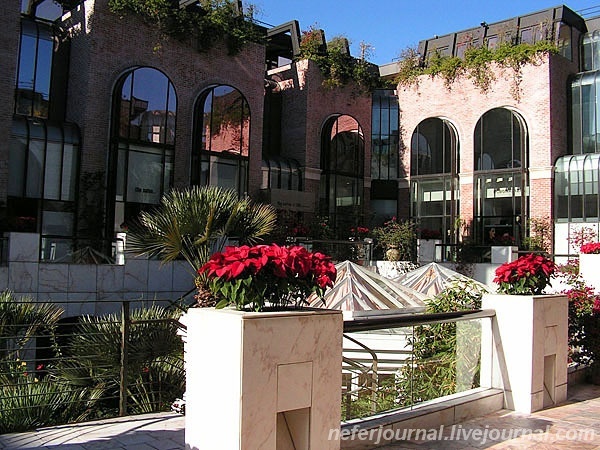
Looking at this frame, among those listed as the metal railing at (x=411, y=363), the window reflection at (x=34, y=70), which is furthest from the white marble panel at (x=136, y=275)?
the metal railing at (x=411, y=363)

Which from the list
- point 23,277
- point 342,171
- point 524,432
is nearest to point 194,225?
point 23,277

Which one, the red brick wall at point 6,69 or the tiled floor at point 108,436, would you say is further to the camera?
the red brick wall at point 6,69

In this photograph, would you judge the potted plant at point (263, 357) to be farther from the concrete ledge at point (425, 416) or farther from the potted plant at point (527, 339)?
the potted plant at point (527, 339)

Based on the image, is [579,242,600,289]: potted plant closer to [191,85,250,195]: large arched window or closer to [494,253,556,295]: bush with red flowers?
[494,253,556,295]: bush with red flowers

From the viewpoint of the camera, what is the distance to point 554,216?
942 inches

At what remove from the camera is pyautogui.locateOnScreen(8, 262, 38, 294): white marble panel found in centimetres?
1366

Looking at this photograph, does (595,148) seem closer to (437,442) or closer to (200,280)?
(200,280)

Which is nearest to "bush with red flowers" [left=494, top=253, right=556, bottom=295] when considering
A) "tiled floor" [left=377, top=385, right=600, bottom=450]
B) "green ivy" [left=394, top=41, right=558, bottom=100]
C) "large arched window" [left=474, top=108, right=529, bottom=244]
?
"tiled floor" [left=377, top=385, right=600, bottom=450]

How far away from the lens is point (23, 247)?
13867mm

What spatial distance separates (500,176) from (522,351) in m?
20.2

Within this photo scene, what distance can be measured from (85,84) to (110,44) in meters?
1.64

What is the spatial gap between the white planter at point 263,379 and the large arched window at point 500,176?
21529 millimetres

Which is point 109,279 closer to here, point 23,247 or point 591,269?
point 23,247

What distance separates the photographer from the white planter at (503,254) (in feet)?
66.4
